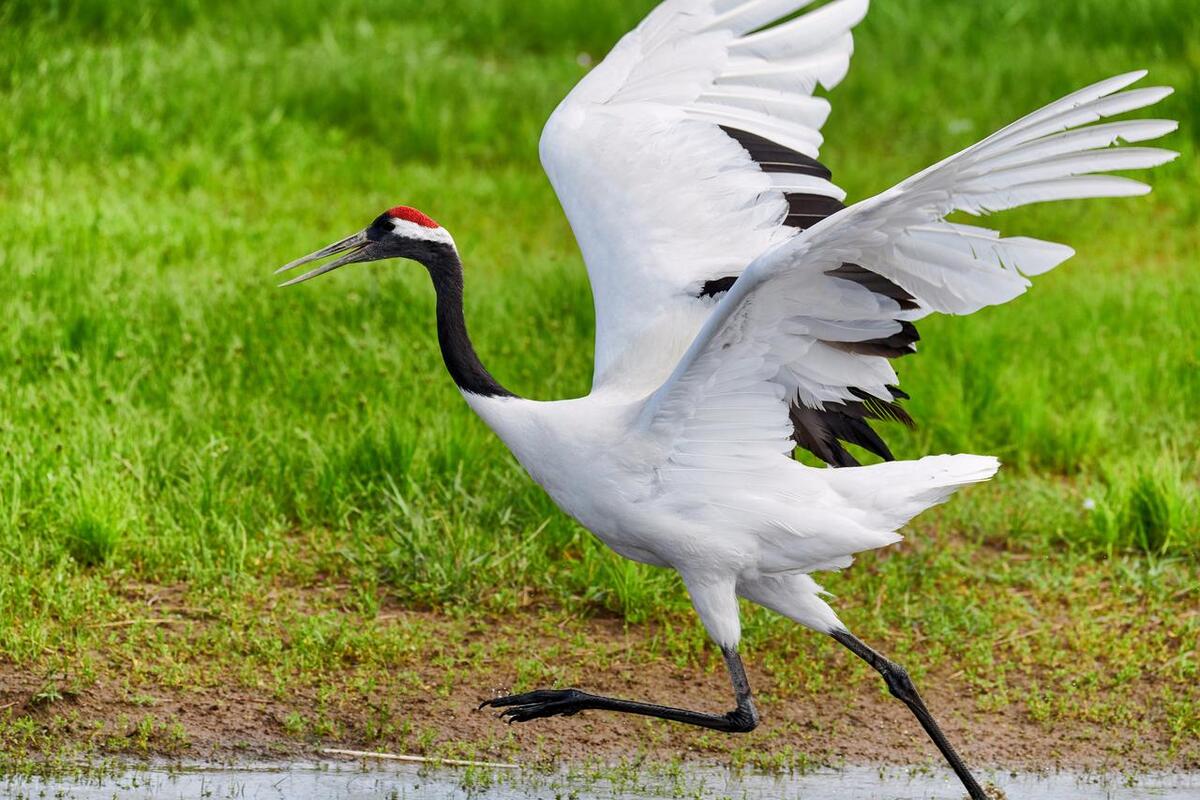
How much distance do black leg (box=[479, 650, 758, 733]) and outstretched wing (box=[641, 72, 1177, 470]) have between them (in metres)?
0.60

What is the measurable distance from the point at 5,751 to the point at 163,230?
3.66 m

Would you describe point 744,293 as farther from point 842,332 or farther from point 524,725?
point 524,725

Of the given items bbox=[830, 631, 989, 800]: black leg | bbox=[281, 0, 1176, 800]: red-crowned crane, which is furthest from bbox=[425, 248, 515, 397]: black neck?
bbox=[830, 631, 989, 800]: black leg

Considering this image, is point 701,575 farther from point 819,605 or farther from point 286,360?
point 286,360

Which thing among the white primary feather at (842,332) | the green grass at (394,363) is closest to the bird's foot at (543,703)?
the white primary feather at (842,332)

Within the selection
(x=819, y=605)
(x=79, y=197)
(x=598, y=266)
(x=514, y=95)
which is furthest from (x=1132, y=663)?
(x=514, y=95)

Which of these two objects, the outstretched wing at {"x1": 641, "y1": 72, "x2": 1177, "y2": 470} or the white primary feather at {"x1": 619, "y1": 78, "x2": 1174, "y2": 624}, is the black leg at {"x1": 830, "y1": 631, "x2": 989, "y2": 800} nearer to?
the white primary feather at {"x1": 619, "y1": 78, "x2": 1174, "y2": 624}

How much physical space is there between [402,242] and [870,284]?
1.34m

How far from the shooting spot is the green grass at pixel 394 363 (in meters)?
5.29

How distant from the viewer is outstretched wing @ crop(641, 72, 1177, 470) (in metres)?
3.50

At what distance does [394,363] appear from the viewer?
20.9ft

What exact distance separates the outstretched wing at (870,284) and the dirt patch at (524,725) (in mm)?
775

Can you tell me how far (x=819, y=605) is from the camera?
4.52 meters

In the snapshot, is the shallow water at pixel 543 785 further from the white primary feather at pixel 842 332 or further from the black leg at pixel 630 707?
the white primary feather at pixel 842 332
